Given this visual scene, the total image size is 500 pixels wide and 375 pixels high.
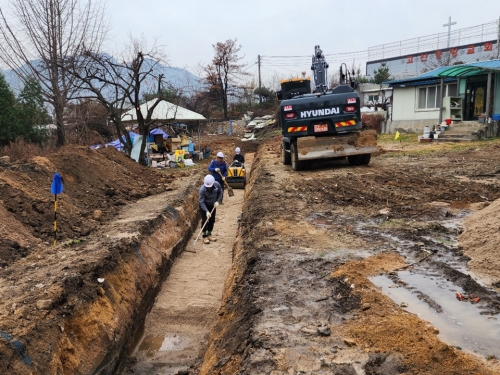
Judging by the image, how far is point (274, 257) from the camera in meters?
5.70

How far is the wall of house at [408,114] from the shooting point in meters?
21.6

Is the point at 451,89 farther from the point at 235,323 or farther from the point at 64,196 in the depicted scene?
the point at 235,323

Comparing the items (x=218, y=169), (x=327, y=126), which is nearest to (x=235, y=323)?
(x=218, y=169)

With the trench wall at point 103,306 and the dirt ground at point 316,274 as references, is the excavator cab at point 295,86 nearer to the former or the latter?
the dirt ground at point 316,274

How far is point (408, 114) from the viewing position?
894 inches

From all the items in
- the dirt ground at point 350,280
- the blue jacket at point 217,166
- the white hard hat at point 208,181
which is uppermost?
the white hard hat at point 208,181

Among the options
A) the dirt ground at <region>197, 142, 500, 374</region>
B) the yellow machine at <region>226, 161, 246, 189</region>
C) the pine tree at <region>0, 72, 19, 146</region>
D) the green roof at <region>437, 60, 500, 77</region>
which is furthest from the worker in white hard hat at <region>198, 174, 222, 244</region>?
the green roof at <region>437, 60, 500, 77</region>

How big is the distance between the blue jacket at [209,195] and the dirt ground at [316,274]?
799 mm

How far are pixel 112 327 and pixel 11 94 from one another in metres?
13.4

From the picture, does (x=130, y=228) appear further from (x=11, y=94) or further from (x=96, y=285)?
(x=11, y=94)

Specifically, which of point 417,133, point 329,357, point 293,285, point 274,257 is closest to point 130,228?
point 274,257

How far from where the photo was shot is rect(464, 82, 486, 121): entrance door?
20.2 m

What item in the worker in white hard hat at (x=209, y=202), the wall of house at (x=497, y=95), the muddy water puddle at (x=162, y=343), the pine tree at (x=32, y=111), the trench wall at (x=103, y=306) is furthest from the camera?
the wall of house at (x=497, y=95)

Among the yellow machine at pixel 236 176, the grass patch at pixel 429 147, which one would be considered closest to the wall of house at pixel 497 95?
the grass patch at pixel 429 147
